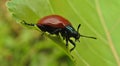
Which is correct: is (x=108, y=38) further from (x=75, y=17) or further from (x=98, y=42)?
(x=75, y=17)

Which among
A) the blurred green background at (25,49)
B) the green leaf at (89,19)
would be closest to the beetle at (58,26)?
the green leaf at (89,19)

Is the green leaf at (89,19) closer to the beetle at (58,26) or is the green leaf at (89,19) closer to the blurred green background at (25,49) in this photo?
the beetle at (58,26)

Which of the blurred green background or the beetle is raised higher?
the blurred green background

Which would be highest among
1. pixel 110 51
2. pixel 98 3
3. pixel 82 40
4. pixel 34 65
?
pixel 34 65

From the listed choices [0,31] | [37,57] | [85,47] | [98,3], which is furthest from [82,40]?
[0,31]

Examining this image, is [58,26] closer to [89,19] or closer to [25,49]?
[89,19]

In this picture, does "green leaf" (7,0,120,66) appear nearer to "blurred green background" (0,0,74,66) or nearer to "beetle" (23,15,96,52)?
"beetle" (23,15,96,52)

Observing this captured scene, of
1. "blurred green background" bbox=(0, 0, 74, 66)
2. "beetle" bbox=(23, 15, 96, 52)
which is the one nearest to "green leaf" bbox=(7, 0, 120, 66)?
"beetle" bbox=(23, 15, 96, 52)
